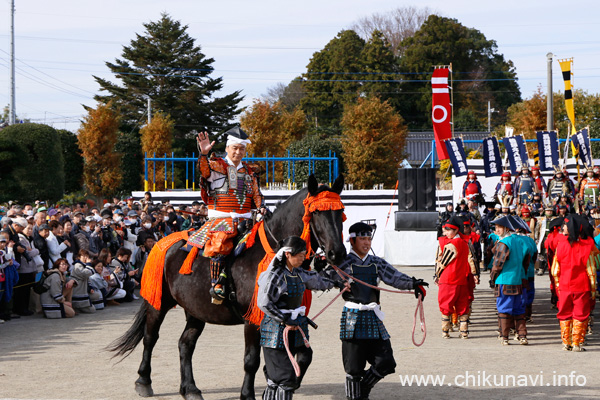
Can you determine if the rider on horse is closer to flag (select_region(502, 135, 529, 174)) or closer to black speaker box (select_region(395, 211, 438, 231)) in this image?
black speaker box (select_region(395, 211, 438, 231))

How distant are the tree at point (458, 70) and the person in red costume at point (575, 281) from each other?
132 ft

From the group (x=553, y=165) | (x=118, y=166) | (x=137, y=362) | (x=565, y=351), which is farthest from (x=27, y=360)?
(x=118, y=166)

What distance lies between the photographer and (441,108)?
84.7 ft

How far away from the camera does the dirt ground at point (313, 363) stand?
22.4 ft

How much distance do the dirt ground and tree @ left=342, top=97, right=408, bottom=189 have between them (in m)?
18.2

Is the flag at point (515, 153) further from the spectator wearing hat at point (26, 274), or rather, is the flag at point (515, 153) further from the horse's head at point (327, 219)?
the horse's head at point (327, 219)

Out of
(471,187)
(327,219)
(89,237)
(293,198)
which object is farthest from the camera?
(471,187)

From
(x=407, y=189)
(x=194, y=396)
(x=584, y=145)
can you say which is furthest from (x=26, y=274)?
(x=584, y=145)

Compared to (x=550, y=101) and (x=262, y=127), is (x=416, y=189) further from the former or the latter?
(x=262, y=127)

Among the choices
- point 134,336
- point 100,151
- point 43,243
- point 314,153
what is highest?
point 100,151

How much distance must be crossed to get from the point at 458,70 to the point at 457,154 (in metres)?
32.9

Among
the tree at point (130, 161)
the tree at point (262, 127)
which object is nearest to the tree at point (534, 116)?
the tree at point (262, 127)

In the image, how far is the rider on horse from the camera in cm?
642

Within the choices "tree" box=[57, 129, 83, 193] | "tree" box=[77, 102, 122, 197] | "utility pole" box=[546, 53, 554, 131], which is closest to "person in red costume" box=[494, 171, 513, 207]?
"utility pole" box=[546, 53, 554, 131]
